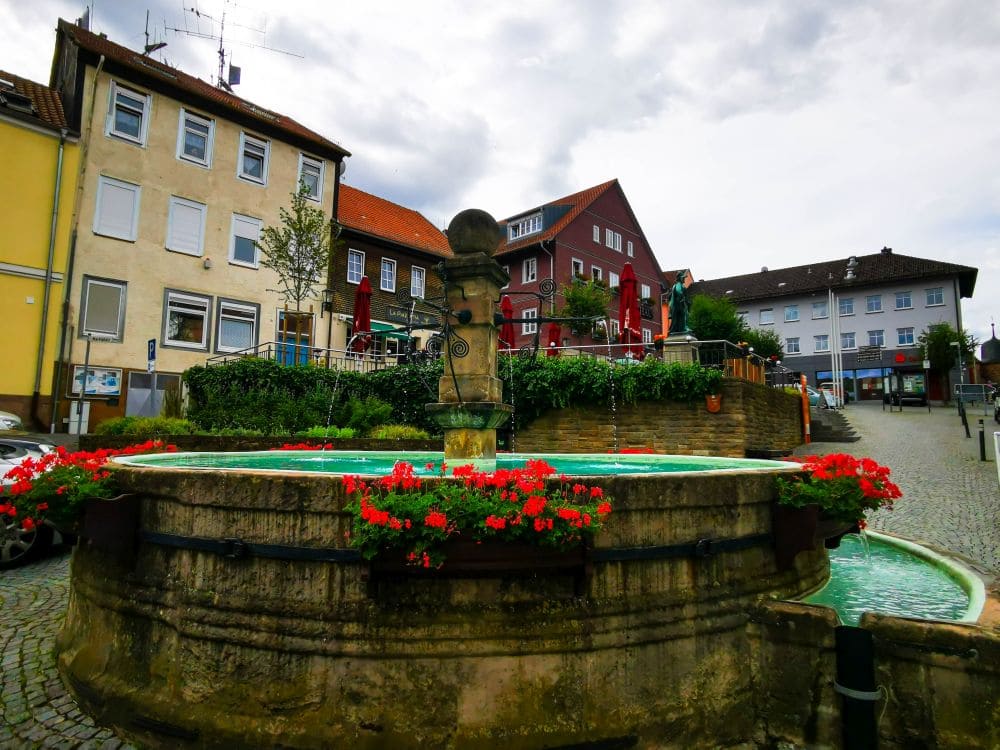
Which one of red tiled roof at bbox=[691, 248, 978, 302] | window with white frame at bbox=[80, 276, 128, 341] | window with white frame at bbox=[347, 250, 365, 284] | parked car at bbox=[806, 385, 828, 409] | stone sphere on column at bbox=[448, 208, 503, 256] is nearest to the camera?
stone sphere on column at bbox=[448, 208, 503, 256]

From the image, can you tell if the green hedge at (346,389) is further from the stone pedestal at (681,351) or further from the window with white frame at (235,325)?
the window with white frame at (235,325)

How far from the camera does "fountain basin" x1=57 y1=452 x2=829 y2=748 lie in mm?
3020

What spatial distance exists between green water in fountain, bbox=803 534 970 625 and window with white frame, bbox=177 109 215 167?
23.6m

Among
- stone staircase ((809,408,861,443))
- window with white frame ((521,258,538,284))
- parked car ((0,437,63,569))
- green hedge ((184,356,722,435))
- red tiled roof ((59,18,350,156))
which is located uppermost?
red tiled roof ((59,18,350,156))

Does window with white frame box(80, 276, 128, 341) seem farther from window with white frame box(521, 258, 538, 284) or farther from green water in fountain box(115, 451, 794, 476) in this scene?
window with white frame box(521, 258, 538, 284)

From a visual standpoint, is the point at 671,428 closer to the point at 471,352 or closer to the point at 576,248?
the point at 471,352

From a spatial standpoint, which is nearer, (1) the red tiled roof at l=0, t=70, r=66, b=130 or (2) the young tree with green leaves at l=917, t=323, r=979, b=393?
(1) the red tiled roof at l=0, t=70, r=66, b=130

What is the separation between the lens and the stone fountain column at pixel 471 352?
18.5 ft

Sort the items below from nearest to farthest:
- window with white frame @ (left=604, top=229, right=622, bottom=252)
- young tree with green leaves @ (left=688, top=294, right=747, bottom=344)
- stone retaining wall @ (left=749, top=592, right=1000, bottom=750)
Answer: stone retaining wall @ (left=749, top=592, right=1000, bottom=750) → young tree with green leaves @ (left=688, top=294, right=747, bottom=344) → window with white frame @ (left=604, top=229, right=622, bottom=252)

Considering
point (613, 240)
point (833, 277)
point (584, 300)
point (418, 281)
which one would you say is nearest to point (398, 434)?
point (418, 281)

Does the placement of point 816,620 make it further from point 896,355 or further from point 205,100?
point 896,355

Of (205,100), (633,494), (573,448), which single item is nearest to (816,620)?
(633,494)

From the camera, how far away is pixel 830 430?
21641 mm

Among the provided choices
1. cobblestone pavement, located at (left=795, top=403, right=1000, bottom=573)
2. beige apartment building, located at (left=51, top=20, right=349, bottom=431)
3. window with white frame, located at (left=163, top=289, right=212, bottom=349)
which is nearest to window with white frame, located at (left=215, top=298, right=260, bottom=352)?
beige apartment building, located at (left=51, top=20, right=349, bottom=431)
